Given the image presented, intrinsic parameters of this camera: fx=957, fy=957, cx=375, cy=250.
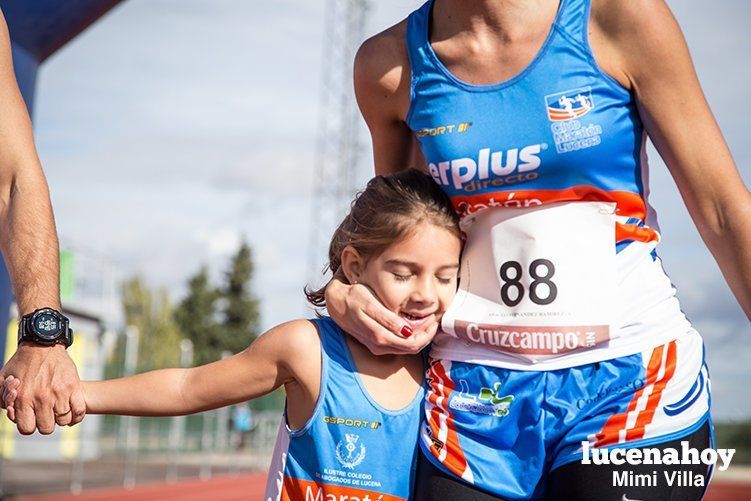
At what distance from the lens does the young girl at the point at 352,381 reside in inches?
85.7

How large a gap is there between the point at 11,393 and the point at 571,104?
136cm

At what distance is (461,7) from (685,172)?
0.63 meters

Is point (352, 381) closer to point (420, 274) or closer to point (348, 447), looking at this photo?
point (348, 447)

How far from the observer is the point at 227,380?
228 centimetres

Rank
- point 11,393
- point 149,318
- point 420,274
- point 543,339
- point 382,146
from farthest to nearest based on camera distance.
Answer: point 149,318
point 382,146
point 420,274
point 11,393
point 543,339

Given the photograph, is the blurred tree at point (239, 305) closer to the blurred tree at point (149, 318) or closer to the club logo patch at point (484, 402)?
the blurred tree at point (149, 318)

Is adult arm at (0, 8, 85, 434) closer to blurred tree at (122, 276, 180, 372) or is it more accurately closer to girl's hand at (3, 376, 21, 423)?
girl's hand at (3, 376, 21, 423)

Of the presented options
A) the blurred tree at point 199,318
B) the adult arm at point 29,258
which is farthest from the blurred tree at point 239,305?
the adult arm at point 29,258

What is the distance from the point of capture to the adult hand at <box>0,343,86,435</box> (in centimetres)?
210

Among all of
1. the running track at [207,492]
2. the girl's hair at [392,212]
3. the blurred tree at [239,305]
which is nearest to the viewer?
the girl's hair at [392,212]

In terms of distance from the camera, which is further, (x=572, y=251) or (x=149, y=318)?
(x=149, y=318)

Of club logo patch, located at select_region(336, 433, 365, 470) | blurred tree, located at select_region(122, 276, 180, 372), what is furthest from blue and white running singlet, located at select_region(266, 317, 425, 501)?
blurred tree, located at select_region(122, 276, 180, 372)

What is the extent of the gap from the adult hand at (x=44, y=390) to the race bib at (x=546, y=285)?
2.86ft

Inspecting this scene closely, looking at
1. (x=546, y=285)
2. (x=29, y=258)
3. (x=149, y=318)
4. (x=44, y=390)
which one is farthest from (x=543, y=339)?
(x=149, y=318)
